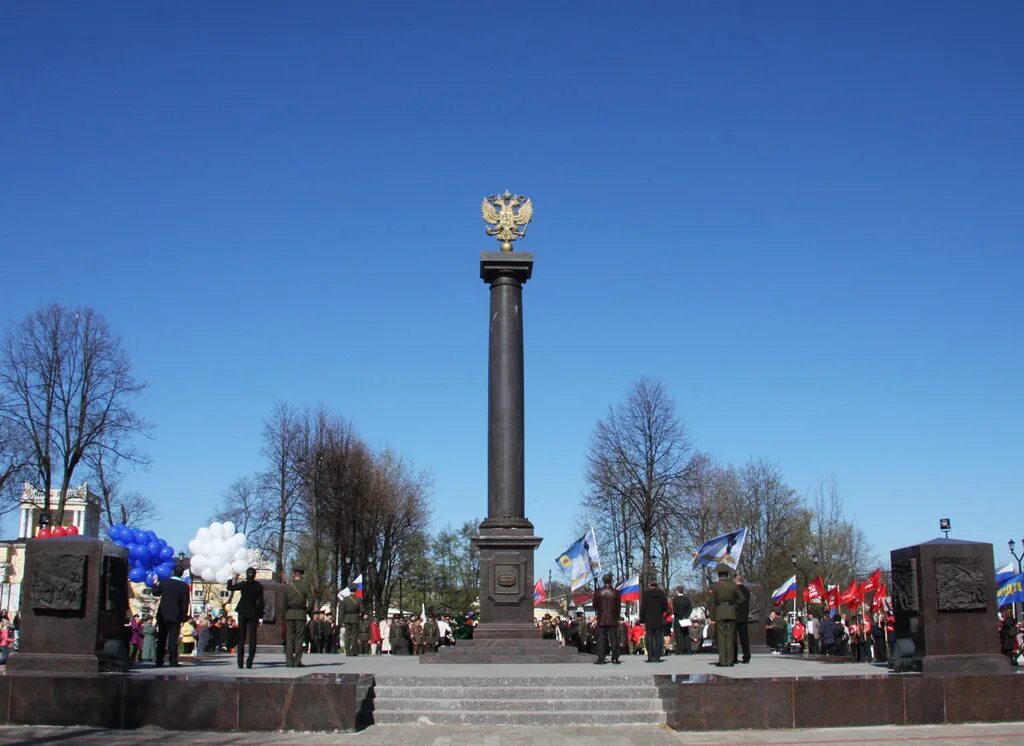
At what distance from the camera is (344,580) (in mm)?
52219

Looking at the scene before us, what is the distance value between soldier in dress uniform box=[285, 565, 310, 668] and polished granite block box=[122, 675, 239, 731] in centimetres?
487

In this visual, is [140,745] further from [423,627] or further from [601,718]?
[423,627]

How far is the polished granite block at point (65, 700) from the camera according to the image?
13.9m

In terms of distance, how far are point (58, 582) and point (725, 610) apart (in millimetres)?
11489

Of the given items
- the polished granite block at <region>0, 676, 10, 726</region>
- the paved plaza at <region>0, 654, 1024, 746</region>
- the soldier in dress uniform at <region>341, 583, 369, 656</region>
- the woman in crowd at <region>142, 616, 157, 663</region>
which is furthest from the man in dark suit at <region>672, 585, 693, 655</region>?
the polished granite block at <region>0, 676, 10, 726</region>

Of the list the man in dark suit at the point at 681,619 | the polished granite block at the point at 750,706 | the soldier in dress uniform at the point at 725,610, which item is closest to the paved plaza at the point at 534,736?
the polished granite block at the point at 750,706

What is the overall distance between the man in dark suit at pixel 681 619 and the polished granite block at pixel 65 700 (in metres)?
15.8

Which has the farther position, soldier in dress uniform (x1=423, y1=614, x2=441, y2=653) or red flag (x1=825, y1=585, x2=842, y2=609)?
red flag (x1=825, y1=585, x2=842, y2=609)

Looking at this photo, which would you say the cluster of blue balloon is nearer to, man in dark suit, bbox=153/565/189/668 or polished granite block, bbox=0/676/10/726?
man in dark suit, bbox=153/565/189/668

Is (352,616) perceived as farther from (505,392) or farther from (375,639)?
(505,392)

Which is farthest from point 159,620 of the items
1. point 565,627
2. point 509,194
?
point 565,627

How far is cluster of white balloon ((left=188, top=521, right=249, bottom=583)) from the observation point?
1177 inches

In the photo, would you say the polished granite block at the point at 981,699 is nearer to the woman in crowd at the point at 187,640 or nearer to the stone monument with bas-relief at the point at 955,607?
the stone monument with bas-relief at the point at 955,607

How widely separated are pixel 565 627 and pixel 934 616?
68.9 ft
